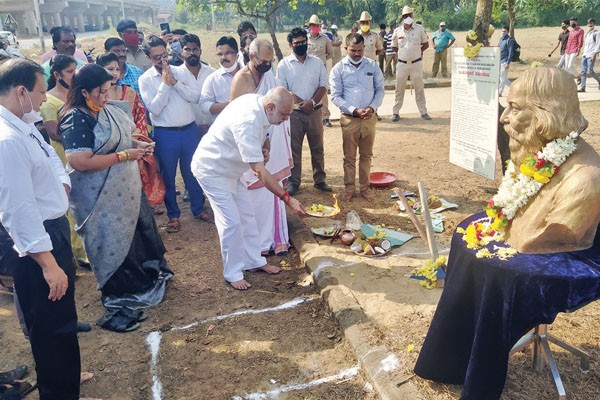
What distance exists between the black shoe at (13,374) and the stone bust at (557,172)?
3.38 metres

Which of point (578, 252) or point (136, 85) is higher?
point (136, 85)

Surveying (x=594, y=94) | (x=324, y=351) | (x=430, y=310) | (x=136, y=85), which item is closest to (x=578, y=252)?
(x=430, y=310)

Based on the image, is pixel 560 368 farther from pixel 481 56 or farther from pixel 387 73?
pixel 387 73

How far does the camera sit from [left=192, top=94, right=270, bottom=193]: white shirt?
4.27 metres

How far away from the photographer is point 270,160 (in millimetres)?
5523

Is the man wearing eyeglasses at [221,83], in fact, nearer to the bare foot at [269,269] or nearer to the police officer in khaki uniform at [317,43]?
the bare foot at [269,269]

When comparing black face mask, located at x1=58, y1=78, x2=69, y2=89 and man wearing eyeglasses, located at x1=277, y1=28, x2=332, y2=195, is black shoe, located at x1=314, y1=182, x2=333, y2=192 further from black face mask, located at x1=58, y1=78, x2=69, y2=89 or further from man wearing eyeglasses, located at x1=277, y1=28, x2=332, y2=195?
black face mask, located at x1=58, y1=78, x2=69, y2=89

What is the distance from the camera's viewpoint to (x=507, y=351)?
271 cm

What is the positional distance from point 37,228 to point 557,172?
107 inches

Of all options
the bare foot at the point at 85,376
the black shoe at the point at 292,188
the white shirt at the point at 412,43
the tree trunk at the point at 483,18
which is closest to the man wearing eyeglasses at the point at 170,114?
the black shoe at the point at 292,188

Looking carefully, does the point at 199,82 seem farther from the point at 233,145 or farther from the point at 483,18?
the point at 483,18

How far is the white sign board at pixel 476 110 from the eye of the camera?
521 centimetres

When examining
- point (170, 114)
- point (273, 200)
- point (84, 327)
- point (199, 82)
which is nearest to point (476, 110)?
point (273, 200)

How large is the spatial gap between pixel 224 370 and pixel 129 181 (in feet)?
5.83
